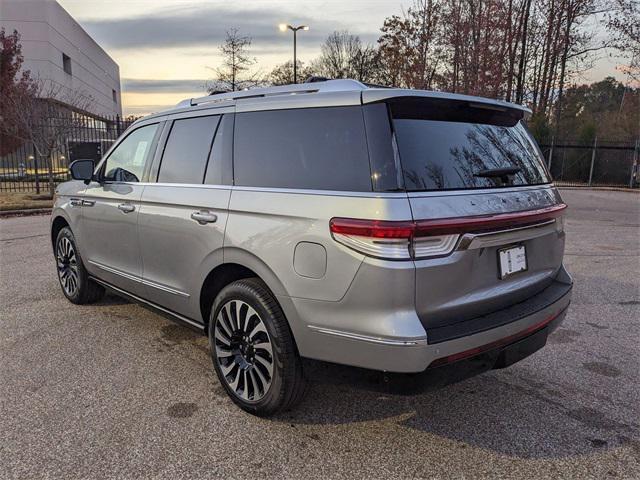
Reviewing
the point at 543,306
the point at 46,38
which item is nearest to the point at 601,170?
the point at 543,306

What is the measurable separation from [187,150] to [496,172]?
2.10m

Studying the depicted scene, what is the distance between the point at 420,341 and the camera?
7.38ft

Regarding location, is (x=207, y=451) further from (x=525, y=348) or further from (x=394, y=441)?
(x=525, y=348)

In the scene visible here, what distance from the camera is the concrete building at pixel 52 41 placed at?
4650 centimetres

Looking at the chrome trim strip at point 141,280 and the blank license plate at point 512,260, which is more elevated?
the blank license plate at point 512,260

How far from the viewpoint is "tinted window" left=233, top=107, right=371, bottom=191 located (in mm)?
2498

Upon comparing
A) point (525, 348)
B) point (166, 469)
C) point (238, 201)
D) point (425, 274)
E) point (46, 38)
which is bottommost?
point (166, 469)

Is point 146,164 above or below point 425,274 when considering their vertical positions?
above

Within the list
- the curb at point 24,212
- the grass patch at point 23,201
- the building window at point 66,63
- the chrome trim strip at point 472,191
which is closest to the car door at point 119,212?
the chrome trim strip at point 472,191

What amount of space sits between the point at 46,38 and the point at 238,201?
5434 centimetres

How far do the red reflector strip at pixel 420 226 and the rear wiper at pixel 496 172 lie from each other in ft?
0.82

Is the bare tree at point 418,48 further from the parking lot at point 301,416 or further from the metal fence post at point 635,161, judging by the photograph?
the parking lot at point 301,416

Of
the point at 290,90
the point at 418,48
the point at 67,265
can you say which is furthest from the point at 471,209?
the point at 418,48

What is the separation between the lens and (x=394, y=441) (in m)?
2.78
